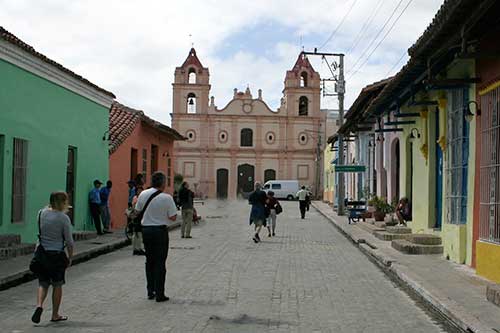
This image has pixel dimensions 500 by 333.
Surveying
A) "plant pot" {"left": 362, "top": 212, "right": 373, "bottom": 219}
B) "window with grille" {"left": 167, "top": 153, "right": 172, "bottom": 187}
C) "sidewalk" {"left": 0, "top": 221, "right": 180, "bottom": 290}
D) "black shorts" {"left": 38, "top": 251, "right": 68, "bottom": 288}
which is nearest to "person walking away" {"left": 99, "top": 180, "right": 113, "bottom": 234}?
"sidewalk" {"left": 0, "top": 221, "right": 180, "bottom": 290}

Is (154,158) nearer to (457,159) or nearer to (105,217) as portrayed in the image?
(105,217)

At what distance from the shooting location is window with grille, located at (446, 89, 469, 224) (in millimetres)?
12789

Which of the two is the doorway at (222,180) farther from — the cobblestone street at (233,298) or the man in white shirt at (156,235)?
the man in white shirt at (156,235)

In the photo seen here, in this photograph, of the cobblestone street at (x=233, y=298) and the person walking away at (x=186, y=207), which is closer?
the cobblestone street at (x=233, y=298)

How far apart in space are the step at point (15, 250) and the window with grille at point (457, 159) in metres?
8.10

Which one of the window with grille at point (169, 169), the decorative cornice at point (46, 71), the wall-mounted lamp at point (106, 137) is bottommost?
the window with grille at point (169, 169)

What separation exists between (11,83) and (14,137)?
1.08m

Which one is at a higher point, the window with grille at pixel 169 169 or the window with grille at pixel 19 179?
the window with grille at pixel 169 169

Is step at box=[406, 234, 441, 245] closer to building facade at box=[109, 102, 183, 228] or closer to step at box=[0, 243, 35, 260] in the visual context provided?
step at box=[0, 243, 35, 260]

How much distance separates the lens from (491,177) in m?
11.0

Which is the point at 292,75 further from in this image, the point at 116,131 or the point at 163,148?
the point at 116,131

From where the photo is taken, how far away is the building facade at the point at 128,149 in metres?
23.3

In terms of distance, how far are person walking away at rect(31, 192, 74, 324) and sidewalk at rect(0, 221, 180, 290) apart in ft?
9.76

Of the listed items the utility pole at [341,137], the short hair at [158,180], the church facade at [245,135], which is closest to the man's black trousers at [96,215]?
the short hair at [158,180]
